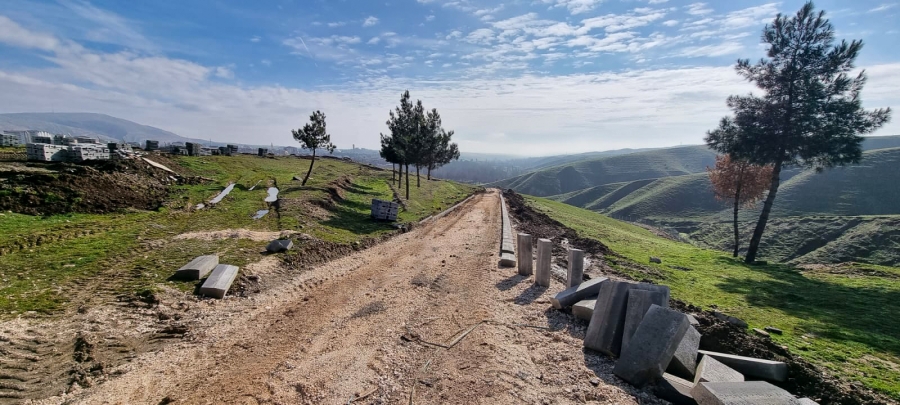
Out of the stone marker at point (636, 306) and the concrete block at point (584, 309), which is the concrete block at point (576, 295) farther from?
the stone marker at point (636, 306)

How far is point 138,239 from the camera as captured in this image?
40.7 ft

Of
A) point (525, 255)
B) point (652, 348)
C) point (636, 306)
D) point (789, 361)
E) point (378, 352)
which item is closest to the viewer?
point (652, 348)

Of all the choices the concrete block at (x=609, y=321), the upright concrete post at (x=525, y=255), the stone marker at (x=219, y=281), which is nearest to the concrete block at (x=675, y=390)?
the concrete block at (x=609, y=321)

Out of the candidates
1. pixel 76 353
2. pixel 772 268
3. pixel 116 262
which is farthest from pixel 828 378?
pixel 116 262

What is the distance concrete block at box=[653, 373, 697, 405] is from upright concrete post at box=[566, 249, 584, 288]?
4.17 m

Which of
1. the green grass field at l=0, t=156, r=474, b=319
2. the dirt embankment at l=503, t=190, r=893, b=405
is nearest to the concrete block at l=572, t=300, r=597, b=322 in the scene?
the dirt embankment at l=503, t=190, r=893, b=405

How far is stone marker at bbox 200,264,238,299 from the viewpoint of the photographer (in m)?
9.15

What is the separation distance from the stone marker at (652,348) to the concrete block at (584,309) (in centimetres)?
188

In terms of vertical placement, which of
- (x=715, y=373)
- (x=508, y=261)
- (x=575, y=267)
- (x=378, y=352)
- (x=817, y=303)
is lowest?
(x=817, y=303)

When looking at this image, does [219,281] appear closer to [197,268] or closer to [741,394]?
[197,268]

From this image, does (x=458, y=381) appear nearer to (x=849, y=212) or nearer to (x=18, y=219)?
(x=18, y=219)

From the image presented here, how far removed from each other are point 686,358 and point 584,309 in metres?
2.32

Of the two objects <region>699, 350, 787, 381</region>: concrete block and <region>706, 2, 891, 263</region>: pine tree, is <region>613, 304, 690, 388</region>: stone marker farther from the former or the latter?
<region>706, 2, 891, 263</region>: pine tree

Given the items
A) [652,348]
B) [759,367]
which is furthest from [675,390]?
[759,367]
